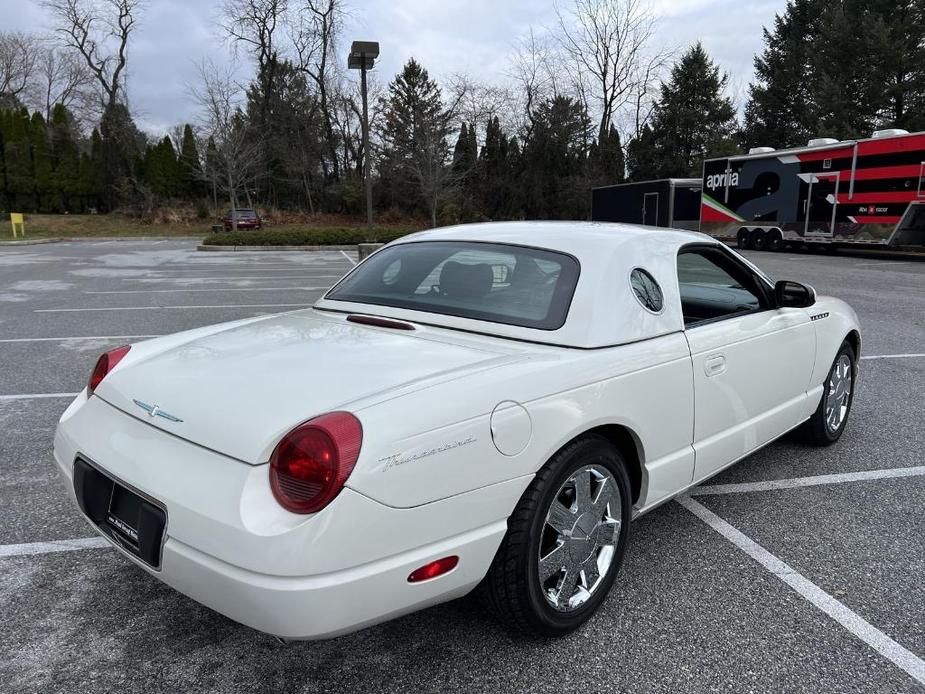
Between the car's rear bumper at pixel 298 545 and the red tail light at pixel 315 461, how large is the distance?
3 centimetres

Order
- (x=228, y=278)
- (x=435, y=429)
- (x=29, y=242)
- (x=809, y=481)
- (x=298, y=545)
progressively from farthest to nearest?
(x=29, y=242)
(x=228, y=278)
(x=809, y=481)
(x=435, y=429)
(x=298, y=545)


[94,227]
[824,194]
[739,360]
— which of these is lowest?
[94,227]

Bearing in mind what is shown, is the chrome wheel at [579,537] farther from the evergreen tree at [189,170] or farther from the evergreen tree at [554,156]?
the evergreen tree at [189,170]

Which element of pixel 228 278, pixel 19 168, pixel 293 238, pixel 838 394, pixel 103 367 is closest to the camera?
pixel 103 367

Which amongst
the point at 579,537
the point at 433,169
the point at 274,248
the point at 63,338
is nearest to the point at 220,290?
the point at 63,338

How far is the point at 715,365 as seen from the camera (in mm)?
2943

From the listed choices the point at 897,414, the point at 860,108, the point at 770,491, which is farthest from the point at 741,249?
the point at 770,491

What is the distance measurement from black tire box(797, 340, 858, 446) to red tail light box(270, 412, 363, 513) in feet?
10.9

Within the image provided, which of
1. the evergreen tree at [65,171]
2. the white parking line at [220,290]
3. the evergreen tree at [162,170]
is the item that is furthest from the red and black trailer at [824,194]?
the evergreen tree at [65,171]

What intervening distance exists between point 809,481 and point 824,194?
62.7ft

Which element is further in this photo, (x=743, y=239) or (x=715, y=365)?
(x=743, y=239)

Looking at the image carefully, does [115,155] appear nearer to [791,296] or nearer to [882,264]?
[882,264]

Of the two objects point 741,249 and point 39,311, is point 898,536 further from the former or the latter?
point 741,249

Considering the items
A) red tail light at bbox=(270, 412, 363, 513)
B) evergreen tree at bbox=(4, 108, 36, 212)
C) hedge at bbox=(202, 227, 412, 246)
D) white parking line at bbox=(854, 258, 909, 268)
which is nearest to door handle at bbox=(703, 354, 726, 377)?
red tail light at bbox=(270, 412, 363, 513)
